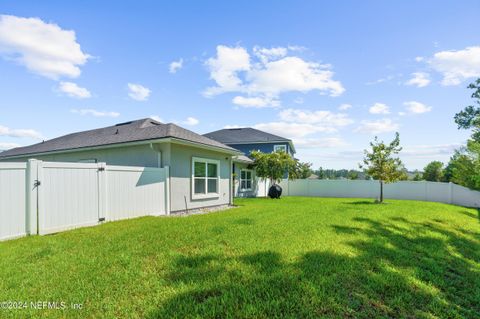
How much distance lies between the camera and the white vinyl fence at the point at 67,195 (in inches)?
224

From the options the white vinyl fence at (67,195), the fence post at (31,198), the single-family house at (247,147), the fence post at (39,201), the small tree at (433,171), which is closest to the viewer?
the white vinyl fence at (67,195)

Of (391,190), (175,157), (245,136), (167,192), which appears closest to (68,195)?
(167,192)

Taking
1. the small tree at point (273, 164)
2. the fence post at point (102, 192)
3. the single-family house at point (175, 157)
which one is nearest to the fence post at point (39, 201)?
the fence post at point (102, 192)

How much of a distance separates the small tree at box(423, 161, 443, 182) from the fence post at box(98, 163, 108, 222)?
4525 centimetres

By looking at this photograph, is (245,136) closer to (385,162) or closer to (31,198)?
(385,162)

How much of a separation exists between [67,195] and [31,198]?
843mm

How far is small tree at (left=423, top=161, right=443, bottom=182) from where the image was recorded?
3898 cm

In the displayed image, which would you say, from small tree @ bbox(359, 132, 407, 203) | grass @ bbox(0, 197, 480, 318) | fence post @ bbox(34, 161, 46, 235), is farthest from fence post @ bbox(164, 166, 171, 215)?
small tree @ bbox(359, 132, 407, 203)

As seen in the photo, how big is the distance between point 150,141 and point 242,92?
30.3 ft

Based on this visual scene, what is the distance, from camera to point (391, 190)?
2123 centimetres

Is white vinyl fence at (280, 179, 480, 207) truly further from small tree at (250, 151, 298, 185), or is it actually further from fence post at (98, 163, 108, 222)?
fence post at (98, 163, 108, 222)

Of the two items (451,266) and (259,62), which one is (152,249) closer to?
(451,266)

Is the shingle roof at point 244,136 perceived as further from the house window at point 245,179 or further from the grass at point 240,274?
the grass at point 240,274

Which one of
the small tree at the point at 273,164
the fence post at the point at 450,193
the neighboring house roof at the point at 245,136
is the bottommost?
the fence post at the point at 450,193
